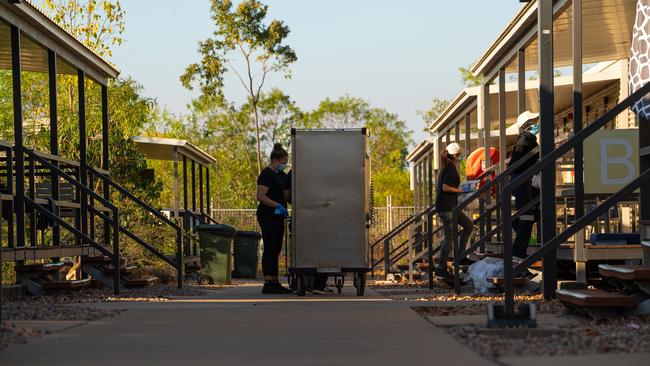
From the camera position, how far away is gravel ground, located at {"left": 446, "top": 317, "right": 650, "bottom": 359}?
725 cm

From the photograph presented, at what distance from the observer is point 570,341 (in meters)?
7.68

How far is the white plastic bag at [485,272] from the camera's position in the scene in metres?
13.6

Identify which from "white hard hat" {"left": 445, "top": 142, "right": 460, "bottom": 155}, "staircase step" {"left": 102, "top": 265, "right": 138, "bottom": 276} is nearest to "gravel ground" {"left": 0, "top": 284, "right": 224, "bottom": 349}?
"staircase step" {"left": 102, "top": 265, "right": 138, "bottom": 276}

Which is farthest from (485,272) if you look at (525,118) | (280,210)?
(280,210)

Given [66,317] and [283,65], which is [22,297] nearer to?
[66,317]

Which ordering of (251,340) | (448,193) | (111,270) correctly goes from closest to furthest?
(251,340), (111,270), (448,193)

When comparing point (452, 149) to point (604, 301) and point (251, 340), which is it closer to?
point (604, 301)

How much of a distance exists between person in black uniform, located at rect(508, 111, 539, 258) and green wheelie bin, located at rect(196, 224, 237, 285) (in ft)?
23.4

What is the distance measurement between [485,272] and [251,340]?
5919 millimetres

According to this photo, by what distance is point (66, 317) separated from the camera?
1015 centimetres

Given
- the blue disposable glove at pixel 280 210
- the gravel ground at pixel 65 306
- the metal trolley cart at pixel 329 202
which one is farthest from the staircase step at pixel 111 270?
the metal trolley cart at pixel 329 202

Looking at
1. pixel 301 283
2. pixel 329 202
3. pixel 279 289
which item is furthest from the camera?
pixel 279 289

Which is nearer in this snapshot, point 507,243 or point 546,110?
point 507,243

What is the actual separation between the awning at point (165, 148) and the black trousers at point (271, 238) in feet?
31.2
